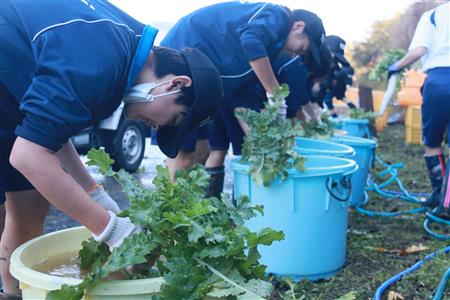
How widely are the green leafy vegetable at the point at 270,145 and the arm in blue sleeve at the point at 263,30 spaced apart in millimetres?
301

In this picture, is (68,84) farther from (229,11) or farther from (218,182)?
(218,182)

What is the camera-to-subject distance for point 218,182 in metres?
3.58

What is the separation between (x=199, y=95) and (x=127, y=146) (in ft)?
13.8

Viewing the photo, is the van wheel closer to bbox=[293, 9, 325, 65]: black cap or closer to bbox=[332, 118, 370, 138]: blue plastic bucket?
bbox=[332, 118, 370, 138]: blue plastic bucket

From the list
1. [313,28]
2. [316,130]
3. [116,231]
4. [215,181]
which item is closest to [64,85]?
[116,231]

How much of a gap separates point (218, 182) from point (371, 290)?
1344 millimetres

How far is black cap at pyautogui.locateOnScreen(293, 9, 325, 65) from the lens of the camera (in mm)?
3158

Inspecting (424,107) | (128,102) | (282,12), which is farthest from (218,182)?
(128,102)

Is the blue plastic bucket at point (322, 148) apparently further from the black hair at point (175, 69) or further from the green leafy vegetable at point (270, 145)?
the black hair at point (175, 69)

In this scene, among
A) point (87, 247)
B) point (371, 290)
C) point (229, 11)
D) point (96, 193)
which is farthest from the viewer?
point (229, 11)

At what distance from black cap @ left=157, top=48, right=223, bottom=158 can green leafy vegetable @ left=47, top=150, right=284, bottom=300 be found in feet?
0.85

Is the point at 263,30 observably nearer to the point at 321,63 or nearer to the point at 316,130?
the point at 321,63

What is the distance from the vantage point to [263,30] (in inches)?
117

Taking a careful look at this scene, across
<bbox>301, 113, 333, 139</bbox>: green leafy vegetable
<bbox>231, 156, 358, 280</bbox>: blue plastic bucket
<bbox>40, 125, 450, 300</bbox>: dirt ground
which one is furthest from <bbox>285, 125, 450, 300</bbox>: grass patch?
<bbox>301, 113, 333, 139</bbox>: green leafy vegetable
